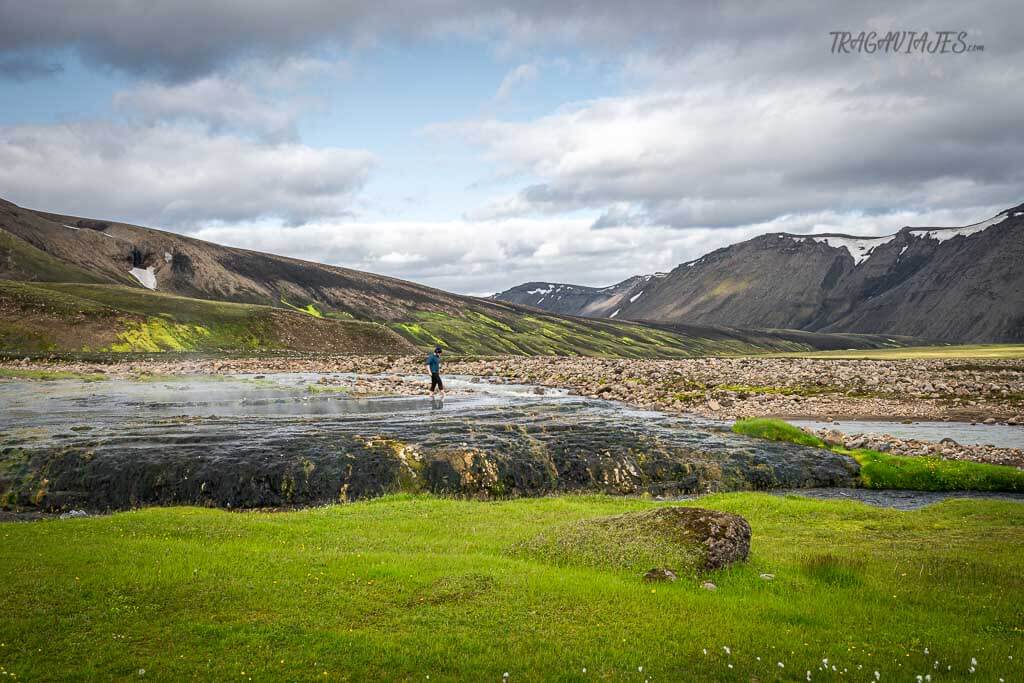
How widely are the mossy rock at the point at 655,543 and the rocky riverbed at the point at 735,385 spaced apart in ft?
108

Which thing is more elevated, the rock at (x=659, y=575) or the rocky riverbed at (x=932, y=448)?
the rock at (x=659, y=575)

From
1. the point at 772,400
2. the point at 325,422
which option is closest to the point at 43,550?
the point at 325,422

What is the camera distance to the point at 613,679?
9.79 m

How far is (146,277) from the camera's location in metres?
196

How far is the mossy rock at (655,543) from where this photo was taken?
14.9 m

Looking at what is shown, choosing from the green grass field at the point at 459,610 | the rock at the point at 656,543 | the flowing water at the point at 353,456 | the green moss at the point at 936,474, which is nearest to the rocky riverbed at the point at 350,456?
the flowing water at the point at 353,456

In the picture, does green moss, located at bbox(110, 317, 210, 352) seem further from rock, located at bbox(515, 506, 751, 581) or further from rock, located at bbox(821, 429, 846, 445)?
rock, located at bbox(515, 506, 751, 581)

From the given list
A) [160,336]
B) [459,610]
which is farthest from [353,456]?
[160,336]

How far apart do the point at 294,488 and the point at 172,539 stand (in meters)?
11.4

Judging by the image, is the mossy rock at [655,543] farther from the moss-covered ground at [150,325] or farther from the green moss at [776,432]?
the moss-covered ground at [150,325]

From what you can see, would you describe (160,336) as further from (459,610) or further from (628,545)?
(459,610)

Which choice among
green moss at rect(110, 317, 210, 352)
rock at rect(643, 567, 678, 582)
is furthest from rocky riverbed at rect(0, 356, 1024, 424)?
rock at rect(643, 567, 678, 582)

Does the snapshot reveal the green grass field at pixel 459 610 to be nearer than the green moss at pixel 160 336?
Yes

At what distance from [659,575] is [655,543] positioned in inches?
55.2
